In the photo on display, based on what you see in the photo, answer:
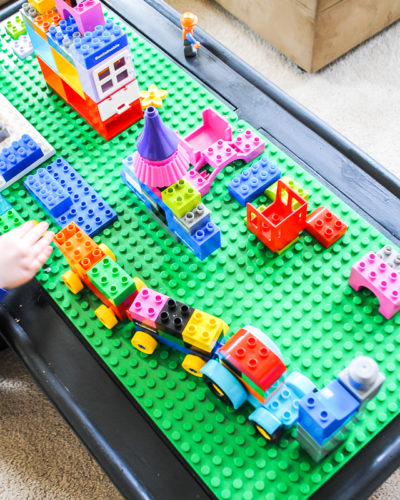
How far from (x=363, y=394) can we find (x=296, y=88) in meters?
1.30

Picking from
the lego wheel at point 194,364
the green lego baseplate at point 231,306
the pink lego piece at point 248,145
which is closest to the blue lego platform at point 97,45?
the green lego baseplate at point 231,306

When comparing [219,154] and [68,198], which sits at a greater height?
[219,154]

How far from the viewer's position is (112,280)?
119 centimetres

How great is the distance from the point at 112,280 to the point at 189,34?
2.48 ft

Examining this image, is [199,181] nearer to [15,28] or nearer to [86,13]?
[86,13]

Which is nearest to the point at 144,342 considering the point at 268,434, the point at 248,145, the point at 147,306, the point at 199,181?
the point at 147,306

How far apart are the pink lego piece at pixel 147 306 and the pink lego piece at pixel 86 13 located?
2.10 ft

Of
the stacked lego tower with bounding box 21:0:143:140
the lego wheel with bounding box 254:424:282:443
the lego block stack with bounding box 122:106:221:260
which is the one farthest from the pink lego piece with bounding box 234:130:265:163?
the lego wheel with bounding box 254:424:282:443

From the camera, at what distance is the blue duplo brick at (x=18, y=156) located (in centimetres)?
144

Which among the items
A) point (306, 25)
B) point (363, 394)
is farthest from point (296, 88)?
point (363, 394)

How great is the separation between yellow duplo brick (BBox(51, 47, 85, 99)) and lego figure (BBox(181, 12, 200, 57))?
337mm

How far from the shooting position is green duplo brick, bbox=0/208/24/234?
1.37m

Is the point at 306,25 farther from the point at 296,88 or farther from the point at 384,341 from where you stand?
the point at 384,341

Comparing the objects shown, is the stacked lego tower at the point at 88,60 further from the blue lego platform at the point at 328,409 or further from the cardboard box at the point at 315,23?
the blue lego platform at the point at 328,409
